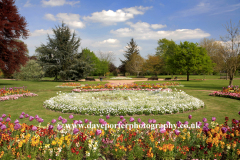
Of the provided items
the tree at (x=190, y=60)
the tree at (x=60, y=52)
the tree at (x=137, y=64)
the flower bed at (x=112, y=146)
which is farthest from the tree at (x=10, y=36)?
the tree at (x=137, y=64)

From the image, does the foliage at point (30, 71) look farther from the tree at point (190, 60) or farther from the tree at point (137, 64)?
the tree at point (137, 64)

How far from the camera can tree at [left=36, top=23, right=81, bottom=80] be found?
100 feet

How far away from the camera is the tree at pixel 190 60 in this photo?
3244 centimetres

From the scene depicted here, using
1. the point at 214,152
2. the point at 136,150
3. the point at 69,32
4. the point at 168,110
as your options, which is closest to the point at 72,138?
the point at 136,150

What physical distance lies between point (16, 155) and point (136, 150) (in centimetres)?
229

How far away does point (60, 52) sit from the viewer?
30.5 m

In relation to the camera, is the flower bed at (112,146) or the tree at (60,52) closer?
the flower bed at (112,146)

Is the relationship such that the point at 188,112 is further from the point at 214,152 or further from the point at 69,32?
the point at 69,32

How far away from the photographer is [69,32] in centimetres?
3197

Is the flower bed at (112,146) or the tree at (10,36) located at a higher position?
the tree at (10,36)

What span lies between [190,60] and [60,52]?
964 inches

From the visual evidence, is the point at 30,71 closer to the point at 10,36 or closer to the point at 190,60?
the point at 10,36

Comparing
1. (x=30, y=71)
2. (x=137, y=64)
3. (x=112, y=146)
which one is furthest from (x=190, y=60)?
(x=112, y=146)

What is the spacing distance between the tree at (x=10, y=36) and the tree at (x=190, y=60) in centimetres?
2676
